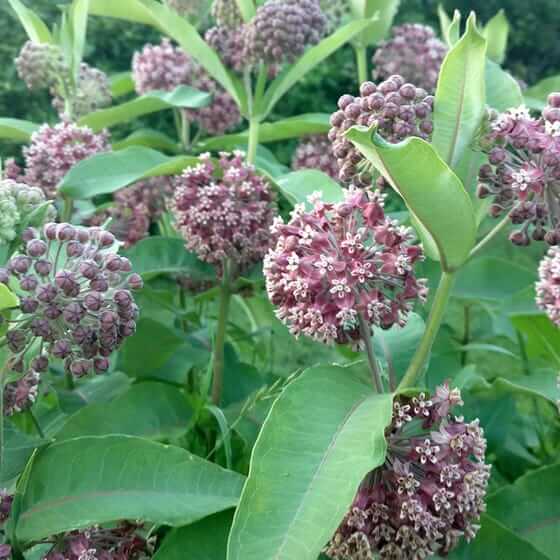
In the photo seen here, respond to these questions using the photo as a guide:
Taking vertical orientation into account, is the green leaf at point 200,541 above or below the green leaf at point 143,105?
below

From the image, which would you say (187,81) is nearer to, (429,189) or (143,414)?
(143,414)

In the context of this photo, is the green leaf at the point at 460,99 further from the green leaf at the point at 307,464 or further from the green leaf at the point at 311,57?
the green leaf at the point at 311,57

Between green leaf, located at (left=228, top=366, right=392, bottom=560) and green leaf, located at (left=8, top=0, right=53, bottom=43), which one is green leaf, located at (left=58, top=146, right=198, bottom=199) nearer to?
green leaf, located at (left=8, top=0, right=53, bottom=43)

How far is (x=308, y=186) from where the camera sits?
1421 millimetres

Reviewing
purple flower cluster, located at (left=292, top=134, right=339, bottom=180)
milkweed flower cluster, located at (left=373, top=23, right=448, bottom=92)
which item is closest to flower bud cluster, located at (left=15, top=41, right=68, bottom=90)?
purple flower cluster, located at (left=292, top=134, right=339, bottom=180)

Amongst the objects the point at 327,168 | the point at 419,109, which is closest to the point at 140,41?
the point at 327,168

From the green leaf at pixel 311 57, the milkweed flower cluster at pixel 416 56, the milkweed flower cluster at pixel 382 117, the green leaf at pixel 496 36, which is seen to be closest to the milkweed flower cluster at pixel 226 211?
the green leaf at pixel 311 57

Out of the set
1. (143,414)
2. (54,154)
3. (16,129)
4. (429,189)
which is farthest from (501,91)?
(16,129)

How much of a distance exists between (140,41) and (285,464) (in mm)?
4315

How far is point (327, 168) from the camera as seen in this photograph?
1862 mm

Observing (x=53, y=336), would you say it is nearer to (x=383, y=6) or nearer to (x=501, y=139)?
(x=501, y=139)

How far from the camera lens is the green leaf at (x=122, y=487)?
967mm

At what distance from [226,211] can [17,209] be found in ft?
1.58

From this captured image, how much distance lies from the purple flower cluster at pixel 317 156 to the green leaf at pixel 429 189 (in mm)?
817
